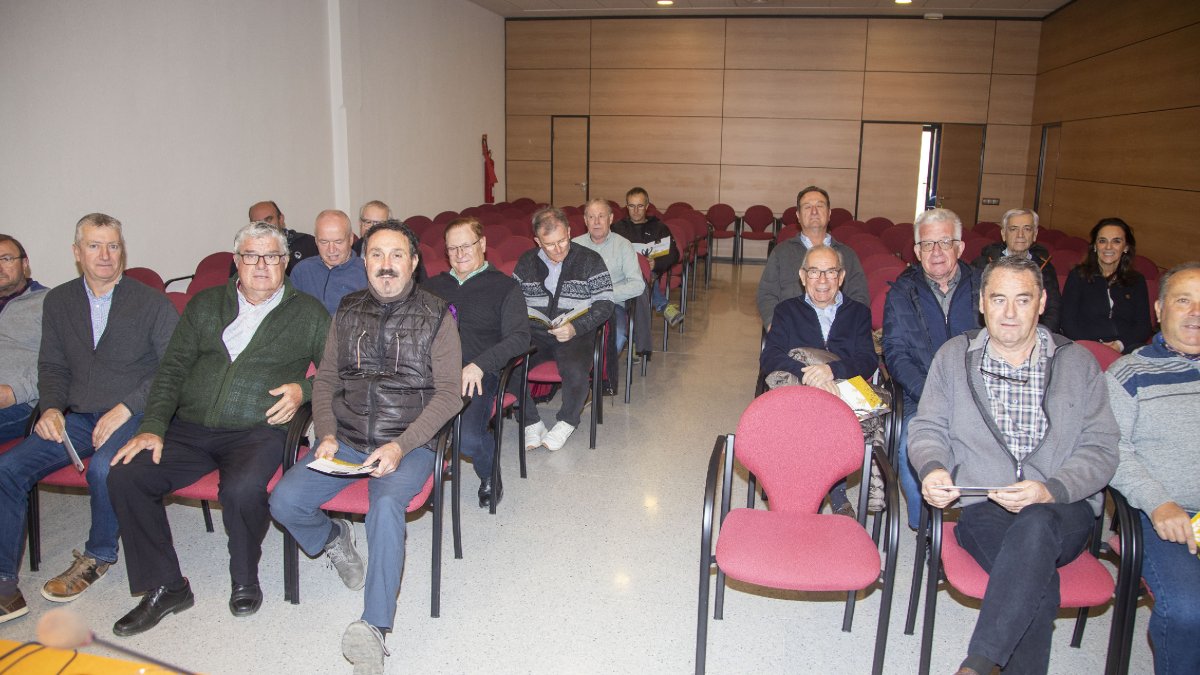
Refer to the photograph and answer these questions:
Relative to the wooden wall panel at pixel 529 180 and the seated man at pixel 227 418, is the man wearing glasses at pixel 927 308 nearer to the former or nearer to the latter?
the seated man at pixel 227 418

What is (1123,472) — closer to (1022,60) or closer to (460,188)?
(460,188)

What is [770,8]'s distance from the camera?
430 inches

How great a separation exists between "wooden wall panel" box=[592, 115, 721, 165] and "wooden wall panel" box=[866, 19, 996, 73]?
2537mm

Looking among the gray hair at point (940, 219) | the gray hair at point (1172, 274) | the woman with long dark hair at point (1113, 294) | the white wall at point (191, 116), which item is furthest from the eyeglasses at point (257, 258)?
the woman with long dark hair at point (1113, 294)

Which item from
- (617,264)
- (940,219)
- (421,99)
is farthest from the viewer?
(421,99)

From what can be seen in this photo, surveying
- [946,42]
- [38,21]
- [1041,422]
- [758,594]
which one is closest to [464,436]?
[758,594]

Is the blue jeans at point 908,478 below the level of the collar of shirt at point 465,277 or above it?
below

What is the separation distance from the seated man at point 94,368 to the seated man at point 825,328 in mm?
2610

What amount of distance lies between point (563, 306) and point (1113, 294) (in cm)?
327

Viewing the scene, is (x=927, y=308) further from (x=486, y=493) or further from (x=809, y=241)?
(x=486, y=493)

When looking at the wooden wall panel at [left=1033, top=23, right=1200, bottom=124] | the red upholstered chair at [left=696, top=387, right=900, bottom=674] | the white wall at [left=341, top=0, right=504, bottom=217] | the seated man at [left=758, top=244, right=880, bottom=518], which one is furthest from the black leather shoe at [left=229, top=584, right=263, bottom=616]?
the wooden wall panel at [left=1033, top=23, right=1200, bottom=124]

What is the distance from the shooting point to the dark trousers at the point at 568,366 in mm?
4246

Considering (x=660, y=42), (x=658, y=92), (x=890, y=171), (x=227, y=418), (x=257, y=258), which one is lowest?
(x=227, y=418)

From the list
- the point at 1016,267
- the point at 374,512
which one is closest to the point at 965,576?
the point at 1016,267
